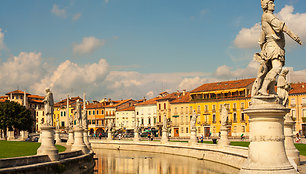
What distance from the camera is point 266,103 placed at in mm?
8383

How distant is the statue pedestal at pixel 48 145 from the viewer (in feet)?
69.6

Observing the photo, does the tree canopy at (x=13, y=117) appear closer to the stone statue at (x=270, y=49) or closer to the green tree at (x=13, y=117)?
the green tree at (x=13, y=117)

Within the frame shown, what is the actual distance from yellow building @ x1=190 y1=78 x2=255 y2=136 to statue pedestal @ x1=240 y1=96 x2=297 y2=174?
67941mm

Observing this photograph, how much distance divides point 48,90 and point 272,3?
54.6ft

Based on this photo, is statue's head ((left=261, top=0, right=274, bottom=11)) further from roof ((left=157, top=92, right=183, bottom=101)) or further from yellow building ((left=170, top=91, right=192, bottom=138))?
roof ((left=157, top=92, right=183, bottom=101))

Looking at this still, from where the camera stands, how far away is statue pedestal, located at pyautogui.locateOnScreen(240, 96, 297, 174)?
26.8 feet

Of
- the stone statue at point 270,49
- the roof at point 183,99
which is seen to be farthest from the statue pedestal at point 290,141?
the roof at point 183,99

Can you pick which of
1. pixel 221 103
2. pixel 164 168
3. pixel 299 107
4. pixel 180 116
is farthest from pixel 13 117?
pixel 299 107

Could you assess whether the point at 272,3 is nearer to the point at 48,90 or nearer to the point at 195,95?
the point at 48,90

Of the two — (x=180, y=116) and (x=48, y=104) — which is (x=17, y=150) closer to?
(x=48, y=104)

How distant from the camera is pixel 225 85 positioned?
83.4 m

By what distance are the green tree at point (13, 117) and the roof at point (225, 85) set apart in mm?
38016

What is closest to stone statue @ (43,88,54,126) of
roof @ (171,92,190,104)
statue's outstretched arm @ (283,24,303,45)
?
statue's outstretched arm @ (283,24,303,45)

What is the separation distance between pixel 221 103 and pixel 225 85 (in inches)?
169
